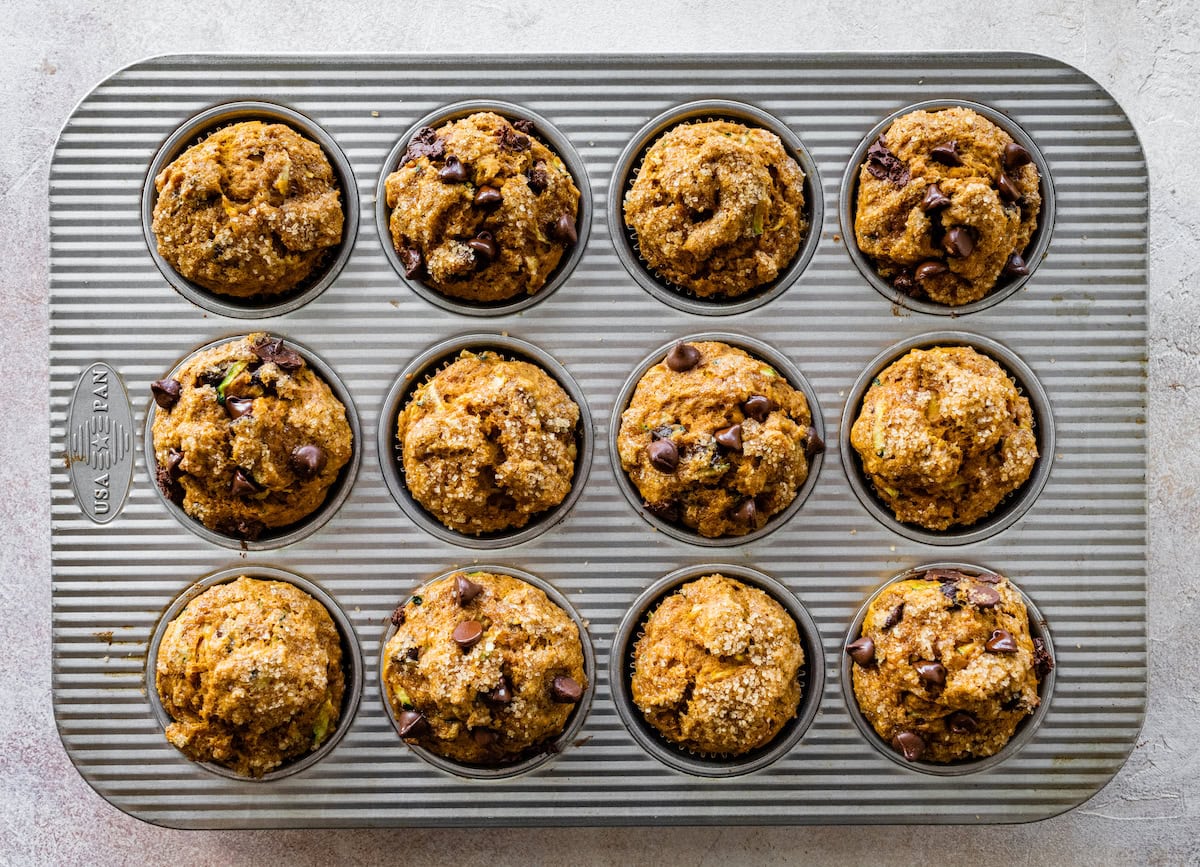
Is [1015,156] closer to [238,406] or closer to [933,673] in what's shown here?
[933,673]

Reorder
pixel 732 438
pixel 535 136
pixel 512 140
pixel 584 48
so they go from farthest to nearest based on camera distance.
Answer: pixel 584 48
pixel 535 136
pixel 512 140
pixel 732 438

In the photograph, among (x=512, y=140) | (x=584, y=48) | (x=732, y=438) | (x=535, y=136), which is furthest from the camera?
(x=584, y=48)

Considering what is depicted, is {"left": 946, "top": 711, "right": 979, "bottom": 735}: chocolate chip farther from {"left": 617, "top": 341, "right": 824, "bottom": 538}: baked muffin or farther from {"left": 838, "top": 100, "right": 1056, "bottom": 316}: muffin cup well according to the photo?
{"left": 838, "top": 100, "right": 1056, "bottom": 316}: muffin cup well

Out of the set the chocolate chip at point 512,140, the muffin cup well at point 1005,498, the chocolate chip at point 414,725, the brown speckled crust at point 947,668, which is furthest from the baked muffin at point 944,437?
the chocolate chip at point 414,725

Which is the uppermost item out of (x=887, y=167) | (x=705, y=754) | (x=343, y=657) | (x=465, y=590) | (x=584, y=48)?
(x=584, y=48)

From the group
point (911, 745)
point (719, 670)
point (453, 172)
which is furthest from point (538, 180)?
point (911, 745)

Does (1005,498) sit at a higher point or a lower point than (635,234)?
lower

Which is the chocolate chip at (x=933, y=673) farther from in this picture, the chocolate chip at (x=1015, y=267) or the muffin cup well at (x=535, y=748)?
the chocolate chip at (x=1015, y=267)

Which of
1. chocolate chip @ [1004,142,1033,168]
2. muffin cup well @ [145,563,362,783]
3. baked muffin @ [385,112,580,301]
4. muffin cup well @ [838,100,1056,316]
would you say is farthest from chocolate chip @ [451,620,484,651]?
chocolate chip @ [1004,142,1033,168]
